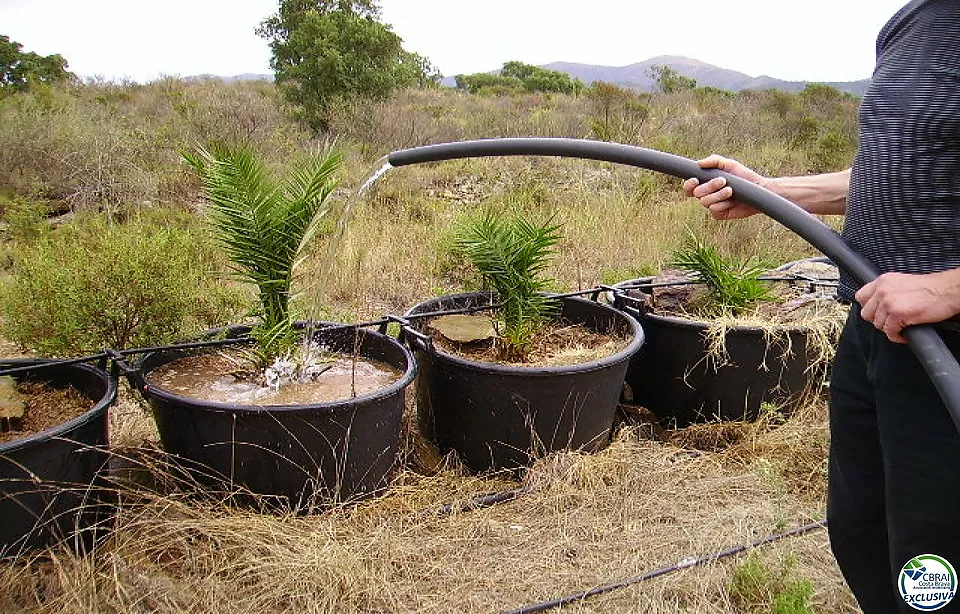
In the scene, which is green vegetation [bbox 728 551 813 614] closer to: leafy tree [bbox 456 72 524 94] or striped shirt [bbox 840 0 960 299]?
striped shirt [bbox 840 0 960 299]

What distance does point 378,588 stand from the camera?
194cm

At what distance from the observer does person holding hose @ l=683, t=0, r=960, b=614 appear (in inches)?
46.8

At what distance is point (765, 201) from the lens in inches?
55.9

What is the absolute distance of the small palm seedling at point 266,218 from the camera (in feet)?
7.77

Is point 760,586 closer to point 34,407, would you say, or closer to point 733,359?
point 733,359

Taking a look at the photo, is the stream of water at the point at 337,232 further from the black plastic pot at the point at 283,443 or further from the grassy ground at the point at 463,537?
the black plastic pot at the point at 283,443

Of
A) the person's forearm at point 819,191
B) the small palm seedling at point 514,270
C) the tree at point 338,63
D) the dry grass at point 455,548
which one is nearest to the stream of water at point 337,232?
the small palm seedling at point 514,270

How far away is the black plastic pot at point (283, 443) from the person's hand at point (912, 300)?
1447mm

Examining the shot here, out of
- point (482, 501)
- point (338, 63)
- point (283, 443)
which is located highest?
point (338, 63)

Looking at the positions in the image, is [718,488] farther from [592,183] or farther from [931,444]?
[592,183]

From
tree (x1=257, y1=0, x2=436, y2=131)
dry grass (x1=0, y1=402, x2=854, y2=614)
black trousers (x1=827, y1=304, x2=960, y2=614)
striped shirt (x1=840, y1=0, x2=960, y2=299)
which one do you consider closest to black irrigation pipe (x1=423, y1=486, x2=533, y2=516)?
dry grass (x1=0, y1=402, x2=854, y2=614)

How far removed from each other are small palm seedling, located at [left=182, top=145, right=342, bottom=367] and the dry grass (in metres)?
0.64

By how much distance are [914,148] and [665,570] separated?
1361mm

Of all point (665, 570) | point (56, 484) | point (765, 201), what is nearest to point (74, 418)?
point (56, 484)
